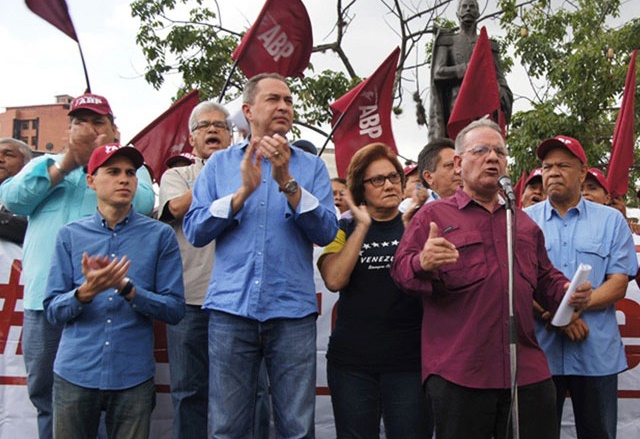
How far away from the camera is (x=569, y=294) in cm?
278

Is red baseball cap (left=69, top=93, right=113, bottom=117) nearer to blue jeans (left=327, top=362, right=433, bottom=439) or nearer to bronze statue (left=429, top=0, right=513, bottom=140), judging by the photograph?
blue jeans (left=327, top=362, right=433, bottom=439)

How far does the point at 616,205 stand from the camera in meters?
5.56

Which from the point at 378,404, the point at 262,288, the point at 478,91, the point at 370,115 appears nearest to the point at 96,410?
the point at 262,288

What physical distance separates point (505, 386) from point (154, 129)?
163 inches

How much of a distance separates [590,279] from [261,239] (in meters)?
1.70

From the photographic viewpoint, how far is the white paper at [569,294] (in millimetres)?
2684

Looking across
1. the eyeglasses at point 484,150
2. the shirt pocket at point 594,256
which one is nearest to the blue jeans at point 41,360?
the eyeglasses at point 484,150

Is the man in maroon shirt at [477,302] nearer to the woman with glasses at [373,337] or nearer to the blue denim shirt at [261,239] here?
the woman with glasses at [373,337]

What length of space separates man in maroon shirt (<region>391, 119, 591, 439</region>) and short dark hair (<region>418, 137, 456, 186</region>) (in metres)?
1.09

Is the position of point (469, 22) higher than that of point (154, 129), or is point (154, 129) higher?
point (469, 22)


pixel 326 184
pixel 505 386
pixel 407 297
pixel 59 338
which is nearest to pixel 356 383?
pixel 407 297

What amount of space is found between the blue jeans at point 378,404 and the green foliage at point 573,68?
8.21 m

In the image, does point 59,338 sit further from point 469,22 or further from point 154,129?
point 469,22

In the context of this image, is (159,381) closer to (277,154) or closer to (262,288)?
(262,288)
